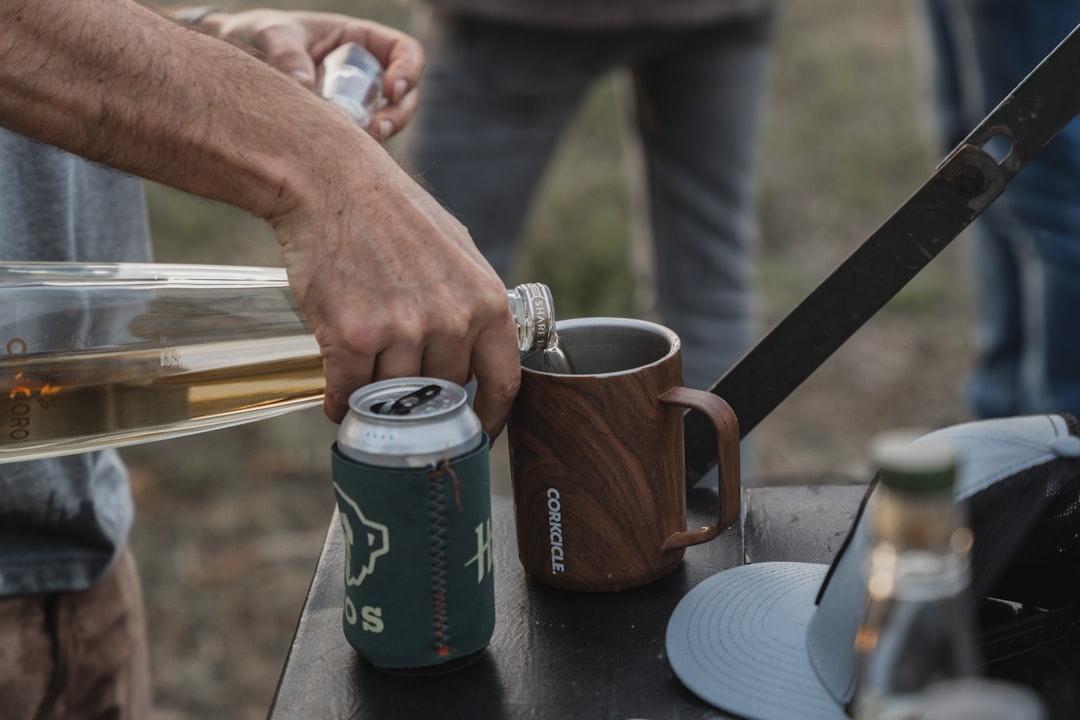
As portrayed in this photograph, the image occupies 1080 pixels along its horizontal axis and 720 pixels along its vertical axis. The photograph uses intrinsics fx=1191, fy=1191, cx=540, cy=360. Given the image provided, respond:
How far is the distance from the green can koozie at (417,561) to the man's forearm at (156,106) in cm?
22

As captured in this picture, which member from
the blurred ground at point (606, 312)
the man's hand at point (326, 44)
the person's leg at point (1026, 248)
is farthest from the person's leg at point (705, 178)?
the man's hand at point (326, 44)

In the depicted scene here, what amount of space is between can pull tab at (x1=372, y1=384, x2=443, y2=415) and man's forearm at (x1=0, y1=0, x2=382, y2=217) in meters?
0.17

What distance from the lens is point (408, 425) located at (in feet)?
2.42

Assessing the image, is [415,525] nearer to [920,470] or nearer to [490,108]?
[920,470]

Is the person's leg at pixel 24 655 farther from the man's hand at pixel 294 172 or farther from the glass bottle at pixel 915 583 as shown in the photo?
the glass bottle at pixel 915 583

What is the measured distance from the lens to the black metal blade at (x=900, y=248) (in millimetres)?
840

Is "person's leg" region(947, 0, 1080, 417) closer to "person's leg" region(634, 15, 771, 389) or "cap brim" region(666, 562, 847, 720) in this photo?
"person's leg" region(634, 15, 771, 389)

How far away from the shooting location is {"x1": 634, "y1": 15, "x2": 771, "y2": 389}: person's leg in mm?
2186

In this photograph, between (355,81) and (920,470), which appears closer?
(920,470)

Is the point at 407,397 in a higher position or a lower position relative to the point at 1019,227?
higher

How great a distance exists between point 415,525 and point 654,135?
1640 mm

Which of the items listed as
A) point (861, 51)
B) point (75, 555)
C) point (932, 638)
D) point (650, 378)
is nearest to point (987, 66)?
point (650, 378)

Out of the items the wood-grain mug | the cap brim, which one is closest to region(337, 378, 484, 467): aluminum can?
the wood-grain mug

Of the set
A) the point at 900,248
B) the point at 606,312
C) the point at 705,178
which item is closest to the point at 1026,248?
the point at 705,178
